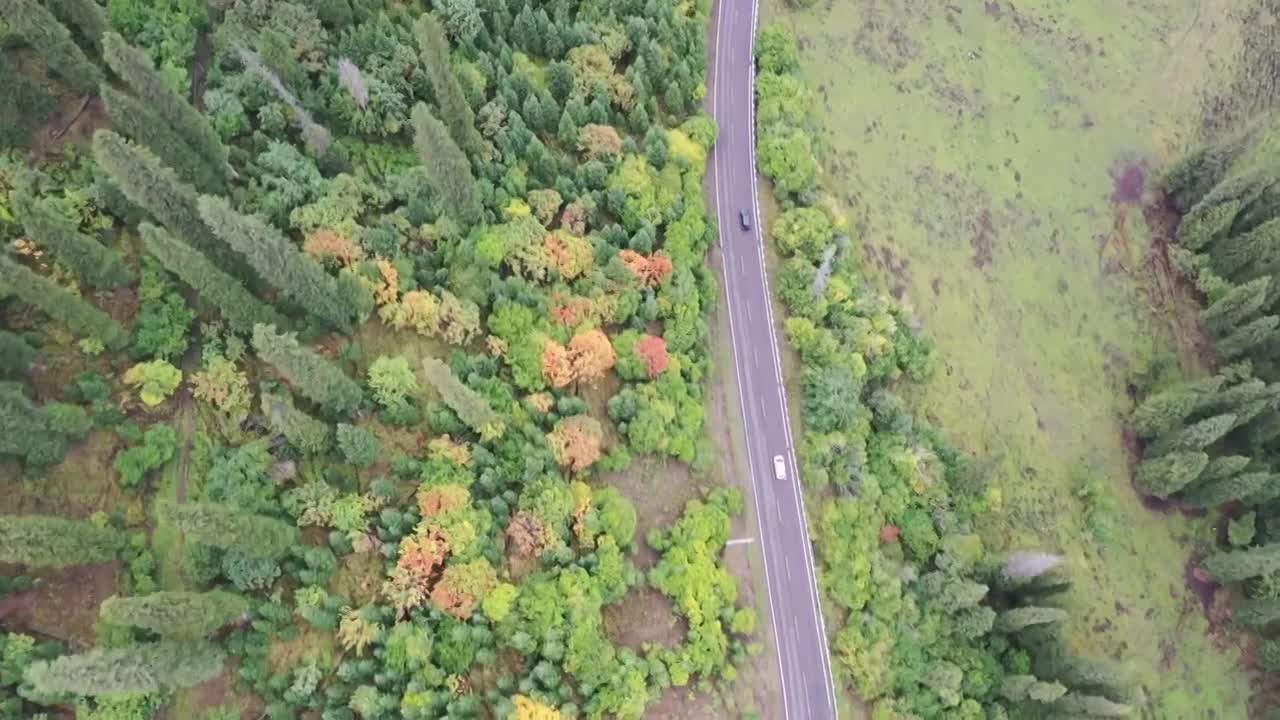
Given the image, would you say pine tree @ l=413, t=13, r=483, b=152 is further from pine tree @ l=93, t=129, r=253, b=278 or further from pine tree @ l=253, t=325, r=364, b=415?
pine tree @ l=253, t=325, r=364, b=415

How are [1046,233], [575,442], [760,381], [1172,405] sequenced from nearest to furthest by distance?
[575,442]
[760,381]
[1172,405]
[1046,233]

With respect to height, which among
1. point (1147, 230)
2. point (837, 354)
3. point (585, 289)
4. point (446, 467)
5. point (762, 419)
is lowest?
point (446, 467)

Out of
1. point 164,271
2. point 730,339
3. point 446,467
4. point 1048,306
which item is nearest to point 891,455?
point 730,339

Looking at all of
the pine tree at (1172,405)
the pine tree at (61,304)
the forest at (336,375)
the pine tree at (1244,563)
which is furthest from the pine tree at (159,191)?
the pine tree at (1244,563)

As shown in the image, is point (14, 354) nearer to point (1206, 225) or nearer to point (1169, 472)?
point (1169, 472)

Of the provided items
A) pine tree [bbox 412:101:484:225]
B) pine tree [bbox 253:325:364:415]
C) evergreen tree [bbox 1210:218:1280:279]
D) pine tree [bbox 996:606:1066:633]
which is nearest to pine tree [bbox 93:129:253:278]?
pine tree [bbox 253:325:364:415]

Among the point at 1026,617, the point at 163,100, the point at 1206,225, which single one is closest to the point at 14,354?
the point at 163,100

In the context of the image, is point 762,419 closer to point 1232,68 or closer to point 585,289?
point 585,289
